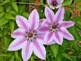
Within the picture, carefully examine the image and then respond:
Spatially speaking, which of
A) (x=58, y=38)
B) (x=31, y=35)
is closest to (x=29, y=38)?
(x=31, y=35)

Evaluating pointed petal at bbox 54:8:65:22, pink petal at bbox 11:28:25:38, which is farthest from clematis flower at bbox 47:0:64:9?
pink petal at bbox 11:28:25:38

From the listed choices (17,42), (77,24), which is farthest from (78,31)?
(17,42)

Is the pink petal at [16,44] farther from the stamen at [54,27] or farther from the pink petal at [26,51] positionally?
the stamen at [54,27]

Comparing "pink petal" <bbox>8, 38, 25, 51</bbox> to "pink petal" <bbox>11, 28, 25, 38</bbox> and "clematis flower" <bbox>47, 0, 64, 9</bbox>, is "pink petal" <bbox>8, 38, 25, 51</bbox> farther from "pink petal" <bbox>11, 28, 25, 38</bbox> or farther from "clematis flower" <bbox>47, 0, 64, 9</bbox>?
"clematis flower" <bbox>47, 0, 64, 9</bbox>

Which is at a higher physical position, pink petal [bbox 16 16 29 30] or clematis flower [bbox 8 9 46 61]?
pink petal [bbox 16 16 29 30]

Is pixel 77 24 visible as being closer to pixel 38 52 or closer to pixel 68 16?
pixel 68 16

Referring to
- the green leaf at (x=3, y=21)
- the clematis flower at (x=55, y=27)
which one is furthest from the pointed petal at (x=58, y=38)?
the green leaf at (x=3, y=21)

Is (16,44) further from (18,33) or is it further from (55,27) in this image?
(55,27)
